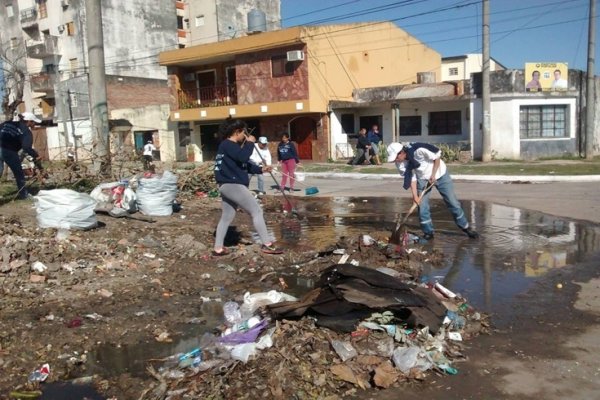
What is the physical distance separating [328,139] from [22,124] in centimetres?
1944

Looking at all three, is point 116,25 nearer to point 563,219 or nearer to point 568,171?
point 568,171

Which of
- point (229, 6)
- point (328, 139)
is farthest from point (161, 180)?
point (229, 6)

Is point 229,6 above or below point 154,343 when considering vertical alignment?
above

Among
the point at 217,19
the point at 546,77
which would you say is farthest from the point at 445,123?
the point at 217,19

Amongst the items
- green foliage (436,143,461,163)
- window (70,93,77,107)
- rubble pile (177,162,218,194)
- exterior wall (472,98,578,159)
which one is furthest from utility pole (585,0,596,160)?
window (70,93,77,107)

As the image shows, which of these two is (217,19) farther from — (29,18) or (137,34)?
(29,18)

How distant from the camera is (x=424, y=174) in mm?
7820

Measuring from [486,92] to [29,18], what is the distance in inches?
1809

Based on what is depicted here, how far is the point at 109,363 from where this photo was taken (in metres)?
4.06

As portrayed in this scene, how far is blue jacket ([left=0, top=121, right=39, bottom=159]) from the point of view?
9.48m

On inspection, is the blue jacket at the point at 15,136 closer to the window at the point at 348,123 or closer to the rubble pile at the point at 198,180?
the rubble pile at the point at 198,180

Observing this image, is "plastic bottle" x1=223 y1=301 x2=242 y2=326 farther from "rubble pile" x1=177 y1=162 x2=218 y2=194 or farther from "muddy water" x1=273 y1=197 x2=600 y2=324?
"rubble pile" x1=177 y1=162 x2=218 y2=194

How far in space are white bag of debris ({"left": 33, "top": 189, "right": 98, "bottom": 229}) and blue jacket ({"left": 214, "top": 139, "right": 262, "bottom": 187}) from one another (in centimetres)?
214

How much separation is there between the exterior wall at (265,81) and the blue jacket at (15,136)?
18853 mm
